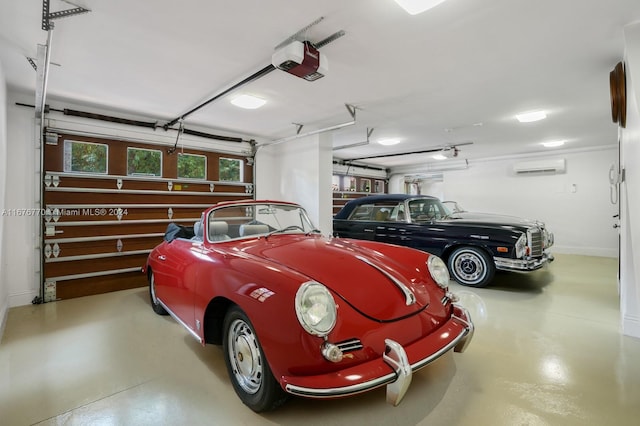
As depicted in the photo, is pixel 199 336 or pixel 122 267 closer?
pixel 199 336

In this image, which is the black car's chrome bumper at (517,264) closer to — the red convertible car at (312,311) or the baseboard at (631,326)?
the baseboard at (631,326)

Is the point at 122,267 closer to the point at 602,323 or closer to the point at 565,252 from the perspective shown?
the point at 602,323

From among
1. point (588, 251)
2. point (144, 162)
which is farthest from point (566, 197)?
point (144, 162)

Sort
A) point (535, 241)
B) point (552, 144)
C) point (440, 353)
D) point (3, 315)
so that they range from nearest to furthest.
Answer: point (440, 353) → point (3, 315) → point (535, 241) → point (552, 144)

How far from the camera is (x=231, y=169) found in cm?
585

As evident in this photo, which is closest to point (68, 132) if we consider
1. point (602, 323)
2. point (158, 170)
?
point (158, 170)

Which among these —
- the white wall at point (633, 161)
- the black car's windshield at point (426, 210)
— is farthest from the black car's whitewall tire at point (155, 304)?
the white wall at point (633, 161)

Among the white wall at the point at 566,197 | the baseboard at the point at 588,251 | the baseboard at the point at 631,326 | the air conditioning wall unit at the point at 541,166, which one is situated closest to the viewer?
the baseboard at the point at 631,326

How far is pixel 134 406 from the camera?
5.90ft

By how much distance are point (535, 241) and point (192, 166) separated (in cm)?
573

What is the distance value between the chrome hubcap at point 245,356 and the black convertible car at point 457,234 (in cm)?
376

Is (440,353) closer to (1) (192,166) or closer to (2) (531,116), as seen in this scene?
(2) (531,116)

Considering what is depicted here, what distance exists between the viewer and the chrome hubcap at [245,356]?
174cm

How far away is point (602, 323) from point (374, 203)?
11.6 feet
